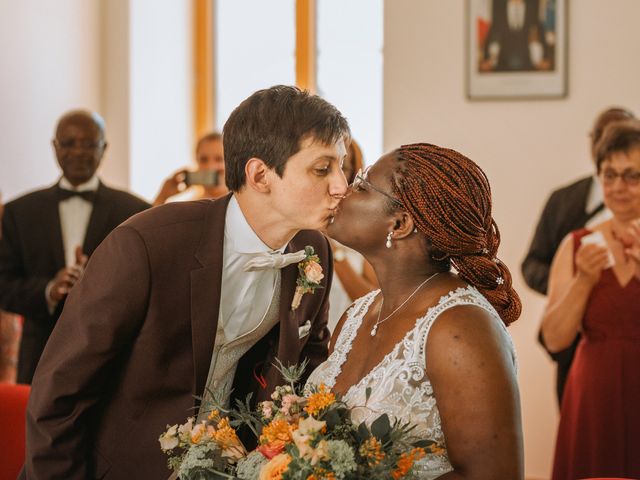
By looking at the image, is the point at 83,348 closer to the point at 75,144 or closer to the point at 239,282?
the point at 239,282

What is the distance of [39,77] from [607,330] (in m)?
3.55

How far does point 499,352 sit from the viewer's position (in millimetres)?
1710

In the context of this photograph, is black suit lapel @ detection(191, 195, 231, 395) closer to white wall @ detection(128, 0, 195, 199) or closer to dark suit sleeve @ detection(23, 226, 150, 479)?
dark suit sleeve @ detection(23, 226, 150, 479)

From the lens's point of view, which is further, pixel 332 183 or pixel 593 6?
pixel 593 6

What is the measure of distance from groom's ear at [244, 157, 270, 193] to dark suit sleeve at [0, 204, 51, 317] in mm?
1941

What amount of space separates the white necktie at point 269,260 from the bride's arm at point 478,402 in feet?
2.03

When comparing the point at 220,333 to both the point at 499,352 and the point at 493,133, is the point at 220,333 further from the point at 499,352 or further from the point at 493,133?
the point at 493,133

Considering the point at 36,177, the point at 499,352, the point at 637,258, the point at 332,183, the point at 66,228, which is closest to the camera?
the point at 499,352

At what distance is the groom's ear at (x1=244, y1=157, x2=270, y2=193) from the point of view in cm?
225

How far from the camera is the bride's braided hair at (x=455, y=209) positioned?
72.4 inches

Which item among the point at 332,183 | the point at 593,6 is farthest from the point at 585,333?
the point at 593,6

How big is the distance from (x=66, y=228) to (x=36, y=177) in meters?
1.24

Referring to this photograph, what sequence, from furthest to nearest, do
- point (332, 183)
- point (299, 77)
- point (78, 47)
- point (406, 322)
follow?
point (299, 77)
point (78, 47)
point (332, 183)
point (406, 322)

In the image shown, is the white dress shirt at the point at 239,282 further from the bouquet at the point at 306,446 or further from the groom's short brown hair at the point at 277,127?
the bouquet at the point at 306,446
